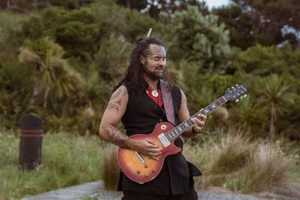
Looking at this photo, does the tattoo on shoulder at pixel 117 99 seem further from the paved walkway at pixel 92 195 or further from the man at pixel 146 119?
the paved walkway at pixel 92 195

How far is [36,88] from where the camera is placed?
18781 millimetres

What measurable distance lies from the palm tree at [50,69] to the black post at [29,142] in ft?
28.4

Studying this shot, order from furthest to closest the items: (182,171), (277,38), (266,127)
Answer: (277,38) < (266,127) < (182,171)

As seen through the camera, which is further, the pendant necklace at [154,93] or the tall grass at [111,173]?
the tall grass at [111,173]

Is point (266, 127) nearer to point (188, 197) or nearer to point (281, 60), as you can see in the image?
point (281, 60)

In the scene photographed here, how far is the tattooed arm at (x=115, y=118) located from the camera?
10.6 ft

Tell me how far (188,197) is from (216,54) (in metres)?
19.9

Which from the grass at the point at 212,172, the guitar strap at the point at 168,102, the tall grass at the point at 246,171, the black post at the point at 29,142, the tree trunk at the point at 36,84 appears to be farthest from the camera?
the tree trunk at the point at 36,84

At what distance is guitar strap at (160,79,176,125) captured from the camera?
3.28 meters

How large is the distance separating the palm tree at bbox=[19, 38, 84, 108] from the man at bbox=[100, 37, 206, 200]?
14.7m

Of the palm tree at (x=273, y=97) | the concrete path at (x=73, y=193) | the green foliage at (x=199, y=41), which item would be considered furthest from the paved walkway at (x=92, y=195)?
the green foliage at (x=199, y=41)

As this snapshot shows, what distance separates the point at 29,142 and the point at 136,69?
619cm

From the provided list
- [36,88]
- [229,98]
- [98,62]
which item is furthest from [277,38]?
[229,98]

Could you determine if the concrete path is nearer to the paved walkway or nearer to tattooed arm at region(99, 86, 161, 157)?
the paved walkway
